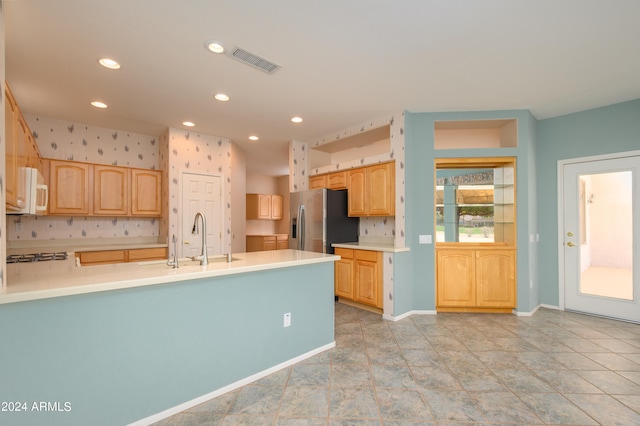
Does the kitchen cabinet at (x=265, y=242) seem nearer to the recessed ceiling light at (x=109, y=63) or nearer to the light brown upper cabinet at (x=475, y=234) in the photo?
the light brown upper cabinet at (x=475, y=234)

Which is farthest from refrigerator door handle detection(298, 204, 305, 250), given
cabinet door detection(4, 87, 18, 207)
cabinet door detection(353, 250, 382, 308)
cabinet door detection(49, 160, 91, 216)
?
cabinet door detection(4, 87, 18, 207)

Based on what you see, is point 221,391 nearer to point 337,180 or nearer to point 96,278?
point 96,278

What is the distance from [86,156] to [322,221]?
3.75m

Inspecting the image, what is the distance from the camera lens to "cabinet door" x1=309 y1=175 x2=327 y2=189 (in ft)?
16.7

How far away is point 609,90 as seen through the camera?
3.34m

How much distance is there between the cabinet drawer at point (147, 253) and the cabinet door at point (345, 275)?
109 inches

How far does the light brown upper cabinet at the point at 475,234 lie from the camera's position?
3.94m

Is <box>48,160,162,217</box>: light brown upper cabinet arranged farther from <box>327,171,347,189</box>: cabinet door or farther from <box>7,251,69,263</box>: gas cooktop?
<box>327,171,347,189</box>: cabinet door

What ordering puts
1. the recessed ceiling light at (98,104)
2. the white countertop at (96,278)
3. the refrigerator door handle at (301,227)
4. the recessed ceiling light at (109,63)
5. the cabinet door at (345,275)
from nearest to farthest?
the white countertop at (96,278) < the recessed ceiling light at (109,63) < the recessed ceiling light at (98,104) < the cabinet door at (345,275) < the refrigerator door handle at (301,227)

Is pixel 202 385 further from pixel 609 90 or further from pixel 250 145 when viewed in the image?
pixel 609 90

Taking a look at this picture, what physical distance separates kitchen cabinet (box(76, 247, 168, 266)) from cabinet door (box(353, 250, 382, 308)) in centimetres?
304

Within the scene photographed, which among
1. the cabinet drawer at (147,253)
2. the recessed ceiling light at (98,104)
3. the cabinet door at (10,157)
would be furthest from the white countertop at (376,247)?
the recessed ceiling light at (98,104)

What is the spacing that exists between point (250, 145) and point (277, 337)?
4070 mm

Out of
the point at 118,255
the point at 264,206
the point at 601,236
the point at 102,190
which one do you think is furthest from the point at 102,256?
the point at 601,236
